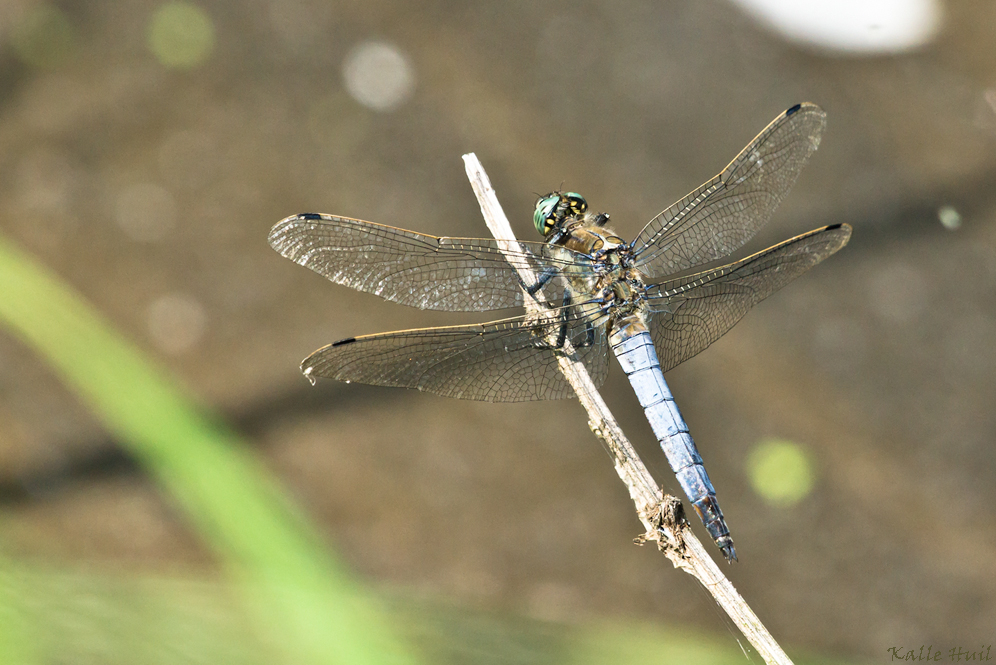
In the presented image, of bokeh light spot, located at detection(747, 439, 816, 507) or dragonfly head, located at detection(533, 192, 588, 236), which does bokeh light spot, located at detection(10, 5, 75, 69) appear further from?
bokeh light spot, located at detection(747, 439, 816, 507)

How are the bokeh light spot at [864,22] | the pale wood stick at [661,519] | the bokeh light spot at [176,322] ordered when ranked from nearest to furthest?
the pale wood stick at [661,519] → the bokeh light spot at [864,22] → the bokeh light spot at [176,322]

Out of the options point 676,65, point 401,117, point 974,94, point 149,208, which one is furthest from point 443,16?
point 974,94

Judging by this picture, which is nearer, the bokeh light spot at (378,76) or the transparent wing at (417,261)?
the transparent wing at (417,261)

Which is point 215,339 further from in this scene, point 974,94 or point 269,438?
point 974,94

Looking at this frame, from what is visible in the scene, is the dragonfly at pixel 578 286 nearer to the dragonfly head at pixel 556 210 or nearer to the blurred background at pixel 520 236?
the dragonfly head at pixel 556 210

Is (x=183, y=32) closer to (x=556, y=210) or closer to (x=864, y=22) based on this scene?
(x=556, y=210)

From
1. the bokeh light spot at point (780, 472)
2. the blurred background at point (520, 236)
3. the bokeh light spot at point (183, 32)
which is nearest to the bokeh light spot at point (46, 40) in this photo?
the blurred background at point (520, 236)

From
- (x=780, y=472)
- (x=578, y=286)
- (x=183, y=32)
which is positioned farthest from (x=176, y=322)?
(x=780, y=472)
